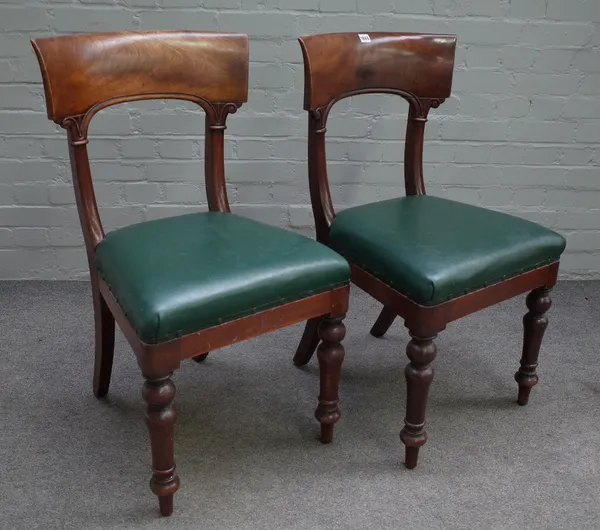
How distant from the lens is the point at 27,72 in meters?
2.04

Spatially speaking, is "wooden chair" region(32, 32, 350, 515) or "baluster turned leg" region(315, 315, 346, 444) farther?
"baluster turned leg" region(315, 315, 346, 444)

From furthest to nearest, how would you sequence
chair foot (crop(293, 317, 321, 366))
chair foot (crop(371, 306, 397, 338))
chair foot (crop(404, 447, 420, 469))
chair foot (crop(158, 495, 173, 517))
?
chair foot (crop(371, 306, 397, 338)) < chair foot (crop(293, 317, 321, 366)) < chair foot (crop(404, 447, 420, 469)) < chair foot (crop(158, 495, 173, 517))

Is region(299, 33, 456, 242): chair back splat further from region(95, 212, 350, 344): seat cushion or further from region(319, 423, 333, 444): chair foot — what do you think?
region(319, 423, 333, 444): chair foot

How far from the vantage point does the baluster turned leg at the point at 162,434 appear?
1241 millimetres

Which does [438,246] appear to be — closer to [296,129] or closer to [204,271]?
[204,271]

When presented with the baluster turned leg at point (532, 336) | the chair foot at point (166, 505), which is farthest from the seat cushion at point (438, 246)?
the chair foot at point (166, 505)

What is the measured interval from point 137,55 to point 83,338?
0.86 m

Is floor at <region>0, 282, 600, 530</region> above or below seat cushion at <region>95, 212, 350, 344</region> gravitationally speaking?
below

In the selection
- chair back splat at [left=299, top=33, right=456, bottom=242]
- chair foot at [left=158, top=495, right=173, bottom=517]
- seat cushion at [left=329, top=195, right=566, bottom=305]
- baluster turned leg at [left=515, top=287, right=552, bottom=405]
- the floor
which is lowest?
the floor

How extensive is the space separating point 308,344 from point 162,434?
0.64 meters

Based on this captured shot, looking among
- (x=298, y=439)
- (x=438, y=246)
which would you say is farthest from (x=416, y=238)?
(x=298, y=439)

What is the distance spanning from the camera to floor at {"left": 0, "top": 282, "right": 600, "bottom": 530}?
1395 millimetres

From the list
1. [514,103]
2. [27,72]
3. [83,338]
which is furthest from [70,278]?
[514,103]

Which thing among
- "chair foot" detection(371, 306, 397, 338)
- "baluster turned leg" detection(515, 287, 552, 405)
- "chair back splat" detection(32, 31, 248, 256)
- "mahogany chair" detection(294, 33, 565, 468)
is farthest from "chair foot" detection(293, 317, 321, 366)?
"baluster turned leg" detection(515, 287, 552, 405)
